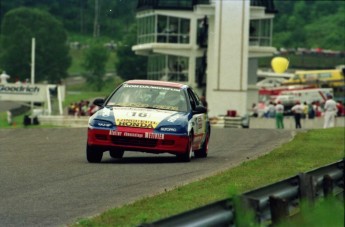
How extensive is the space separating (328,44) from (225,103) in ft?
184

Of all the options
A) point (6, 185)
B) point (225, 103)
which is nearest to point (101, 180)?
point (6, 185)

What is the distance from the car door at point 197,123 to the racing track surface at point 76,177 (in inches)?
14.9

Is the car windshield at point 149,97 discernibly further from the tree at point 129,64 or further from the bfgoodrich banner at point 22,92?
the tree at point 129,64

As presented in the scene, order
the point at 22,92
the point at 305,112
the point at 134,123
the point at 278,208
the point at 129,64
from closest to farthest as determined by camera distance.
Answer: the point at 278,208 < the point at 134,123 < the point at 22,92 < the point at 305,112 < the point at 129,64

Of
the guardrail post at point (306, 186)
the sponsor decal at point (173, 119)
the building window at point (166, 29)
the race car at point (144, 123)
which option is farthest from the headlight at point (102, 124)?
the building window at point (166, 29)

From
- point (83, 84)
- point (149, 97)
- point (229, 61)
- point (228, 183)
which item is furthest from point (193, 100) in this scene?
point (83, 84)

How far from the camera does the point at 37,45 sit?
4828 inches

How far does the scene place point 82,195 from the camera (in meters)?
15.1

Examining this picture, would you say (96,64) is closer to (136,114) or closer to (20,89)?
(20,89)

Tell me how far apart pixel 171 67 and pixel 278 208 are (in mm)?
86406

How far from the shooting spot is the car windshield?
21.8 m

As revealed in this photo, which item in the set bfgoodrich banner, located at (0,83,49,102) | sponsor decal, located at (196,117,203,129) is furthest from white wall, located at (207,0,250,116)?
sponsor decal, located at (196,117,203,129)

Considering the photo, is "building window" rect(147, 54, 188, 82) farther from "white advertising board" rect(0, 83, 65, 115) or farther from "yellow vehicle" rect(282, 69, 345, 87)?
"white advertising board" rect(0, 83, 65, 115)

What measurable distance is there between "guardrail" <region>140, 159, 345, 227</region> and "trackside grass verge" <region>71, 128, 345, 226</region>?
0.61ft
